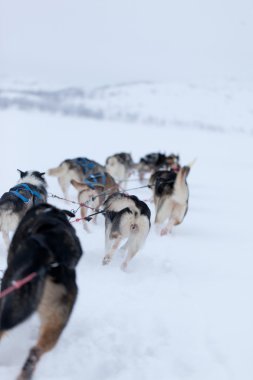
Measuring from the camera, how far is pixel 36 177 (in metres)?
4.68

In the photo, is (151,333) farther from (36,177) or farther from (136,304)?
(36,177)

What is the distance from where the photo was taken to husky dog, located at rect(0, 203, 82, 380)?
1.64 meters

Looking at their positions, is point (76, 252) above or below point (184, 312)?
above

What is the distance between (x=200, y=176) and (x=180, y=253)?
7551 millimetres

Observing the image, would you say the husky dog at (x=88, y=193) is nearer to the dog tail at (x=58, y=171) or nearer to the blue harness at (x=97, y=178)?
the blue harness at (x=97, y=178)

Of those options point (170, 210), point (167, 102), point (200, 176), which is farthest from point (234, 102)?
point (170, 210)

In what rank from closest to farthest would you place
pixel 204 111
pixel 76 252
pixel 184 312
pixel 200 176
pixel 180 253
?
pixel 76 252
pixel 184 312
pixel 180 253
pixel 200 176
pixel 204 111

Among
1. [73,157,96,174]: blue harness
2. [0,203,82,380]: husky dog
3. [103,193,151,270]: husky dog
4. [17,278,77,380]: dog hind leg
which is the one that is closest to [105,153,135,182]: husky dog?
[73,157,96,174]: blue harness

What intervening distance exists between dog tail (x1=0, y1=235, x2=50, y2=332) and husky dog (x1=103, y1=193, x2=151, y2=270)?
5.97 feet

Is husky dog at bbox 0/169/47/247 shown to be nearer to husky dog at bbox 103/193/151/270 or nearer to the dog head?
the dog head

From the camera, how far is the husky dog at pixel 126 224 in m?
3.58

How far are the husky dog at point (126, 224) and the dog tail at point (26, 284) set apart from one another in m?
1.82

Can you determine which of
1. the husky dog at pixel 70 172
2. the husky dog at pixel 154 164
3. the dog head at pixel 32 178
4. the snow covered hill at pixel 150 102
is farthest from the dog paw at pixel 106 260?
the snow covered hill at pixel 150 102

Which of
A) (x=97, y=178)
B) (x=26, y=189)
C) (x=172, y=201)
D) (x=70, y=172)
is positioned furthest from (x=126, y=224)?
(x=70, y=172)
